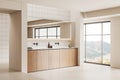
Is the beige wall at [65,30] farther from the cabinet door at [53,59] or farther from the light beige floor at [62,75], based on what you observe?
the light beige floor at [62,75]

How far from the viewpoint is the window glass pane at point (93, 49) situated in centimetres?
898

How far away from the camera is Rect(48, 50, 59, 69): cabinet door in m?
7.09

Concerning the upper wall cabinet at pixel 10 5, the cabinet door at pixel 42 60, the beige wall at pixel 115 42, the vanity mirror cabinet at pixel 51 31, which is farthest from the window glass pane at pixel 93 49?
the upper wall cabinet at pixel 10 5

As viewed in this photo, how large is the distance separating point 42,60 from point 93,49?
11.7 ft

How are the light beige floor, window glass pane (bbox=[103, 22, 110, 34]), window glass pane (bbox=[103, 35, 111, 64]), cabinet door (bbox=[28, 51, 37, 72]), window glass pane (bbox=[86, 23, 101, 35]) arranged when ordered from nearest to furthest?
the light beige floor, cabinet door (bbox=[28, 51, 37, 72]), window glass pane (bbox=[103, 22, 110, 34]), window glass pane (bbox=[103, 35, 111, 64]), window glass pane (bbox=[86, 23, 101, 35])

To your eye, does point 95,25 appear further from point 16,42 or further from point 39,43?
point 16,42

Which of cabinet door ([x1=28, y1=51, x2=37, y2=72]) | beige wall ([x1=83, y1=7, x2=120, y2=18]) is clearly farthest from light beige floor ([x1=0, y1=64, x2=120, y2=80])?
beige wall ([x1=83, y1=7, x2=120, y2=18])

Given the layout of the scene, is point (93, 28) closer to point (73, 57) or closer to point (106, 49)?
point (106, 49)

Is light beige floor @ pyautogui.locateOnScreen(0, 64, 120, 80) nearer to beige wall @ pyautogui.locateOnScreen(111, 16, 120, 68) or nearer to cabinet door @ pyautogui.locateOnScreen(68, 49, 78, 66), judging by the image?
beige wall @ pyautogui.locateOnScreen(111, 16, 120, 68)

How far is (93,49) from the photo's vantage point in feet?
30.8

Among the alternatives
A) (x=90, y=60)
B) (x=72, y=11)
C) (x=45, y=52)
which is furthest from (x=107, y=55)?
(x=45, y=52)

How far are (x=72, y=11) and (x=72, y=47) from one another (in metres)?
1.74

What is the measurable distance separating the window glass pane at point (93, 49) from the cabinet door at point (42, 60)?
3237mm

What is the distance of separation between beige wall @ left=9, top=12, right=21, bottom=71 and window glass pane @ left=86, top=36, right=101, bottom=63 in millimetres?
4377
